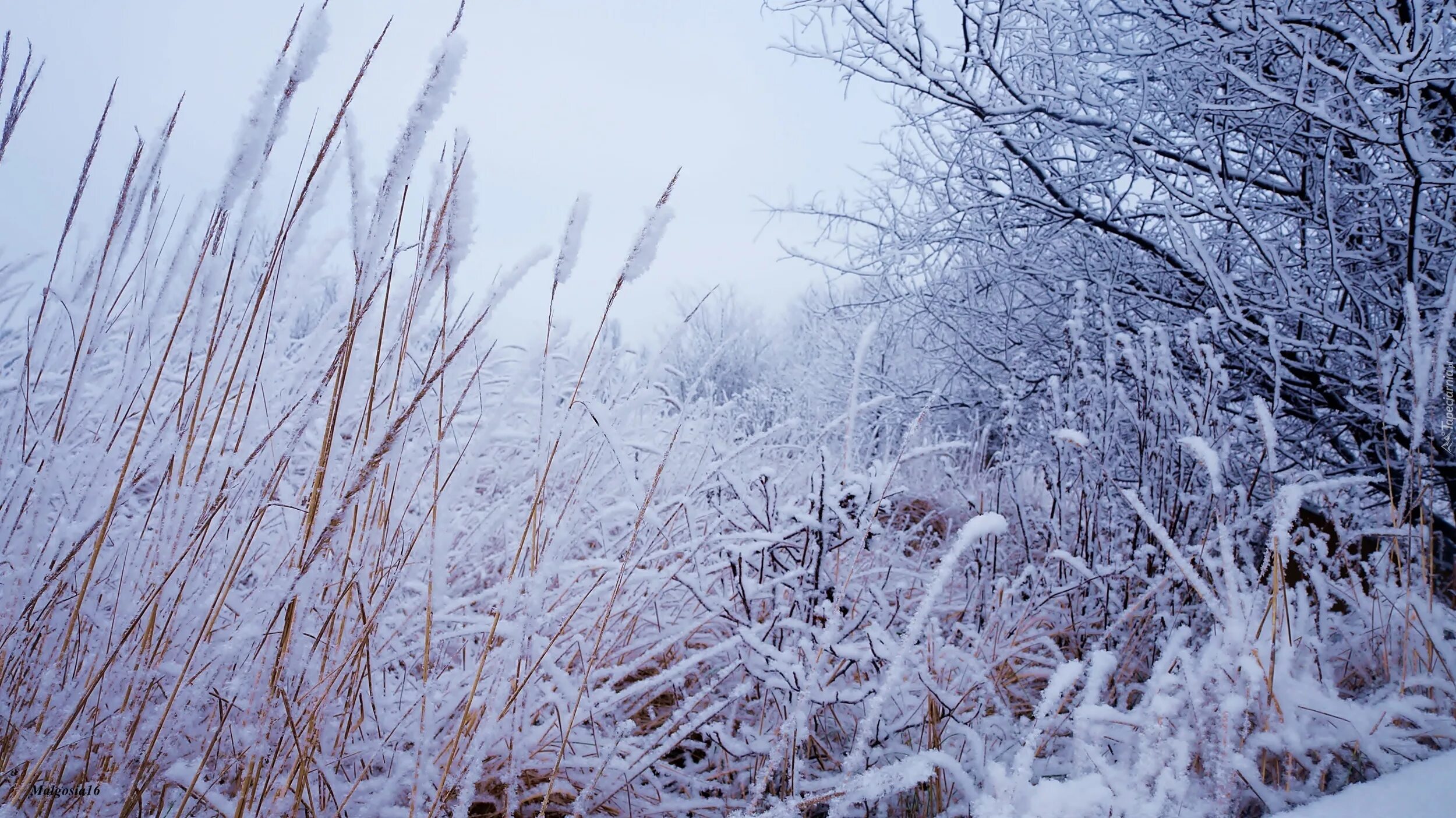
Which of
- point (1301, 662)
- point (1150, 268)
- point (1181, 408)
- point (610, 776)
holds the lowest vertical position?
point (610, 776)

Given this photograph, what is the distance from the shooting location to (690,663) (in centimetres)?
112

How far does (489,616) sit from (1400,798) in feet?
4.63

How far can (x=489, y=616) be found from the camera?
4.00 feet

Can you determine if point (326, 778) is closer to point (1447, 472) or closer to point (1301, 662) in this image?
point (1301, 662)

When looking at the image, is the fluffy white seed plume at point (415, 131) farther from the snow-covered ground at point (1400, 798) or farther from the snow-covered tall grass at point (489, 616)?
the snow-covered ground at point (1400, 798)

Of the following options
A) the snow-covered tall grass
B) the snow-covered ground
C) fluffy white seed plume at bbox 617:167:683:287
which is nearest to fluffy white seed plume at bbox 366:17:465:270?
the snow-covered tall grass

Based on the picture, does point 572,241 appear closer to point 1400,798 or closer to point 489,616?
point 489,616

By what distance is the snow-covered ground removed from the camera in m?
1.00

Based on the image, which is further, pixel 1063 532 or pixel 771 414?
pixel 771 414

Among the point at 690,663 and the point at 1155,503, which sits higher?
the point at 1155,503

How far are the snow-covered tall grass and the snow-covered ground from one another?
0.08m

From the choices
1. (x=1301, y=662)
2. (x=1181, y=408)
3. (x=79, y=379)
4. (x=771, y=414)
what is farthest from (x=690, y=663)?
(x=771, y=414)

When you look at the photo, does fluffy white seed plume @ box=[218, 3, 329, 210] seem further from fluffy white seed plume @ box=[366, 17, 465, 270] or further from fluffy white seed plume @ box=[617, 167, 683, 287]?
fluffy white seed plume @ box=[617, 167, 683, 287]

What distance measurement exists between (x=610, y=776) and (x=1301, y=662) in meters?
1.34
